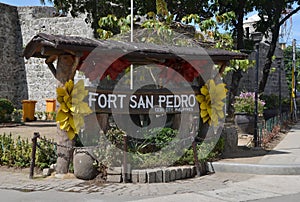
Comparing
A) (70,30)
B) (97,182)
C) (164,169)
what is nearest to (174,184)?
(164,169)

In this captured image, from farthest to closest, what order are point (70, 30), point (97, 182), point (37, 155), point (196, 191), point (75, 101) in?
point (70, 30) → point (37, 155) → point (75, 101) → point (97, 182) → point (196, 191)

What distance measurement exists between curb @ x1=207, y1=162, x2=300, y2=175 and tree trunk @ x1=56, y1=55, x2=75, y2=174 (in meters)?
2.97

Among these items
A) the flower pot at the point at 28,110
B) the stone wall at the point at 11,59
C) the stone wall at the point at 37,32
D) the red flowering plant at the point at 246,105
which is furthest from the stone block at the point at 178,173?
the stone wall at the point at 11,59

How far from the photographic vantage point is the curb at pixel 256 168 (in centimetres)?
830

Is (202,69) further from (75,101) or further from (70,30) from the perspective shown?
(70,30)

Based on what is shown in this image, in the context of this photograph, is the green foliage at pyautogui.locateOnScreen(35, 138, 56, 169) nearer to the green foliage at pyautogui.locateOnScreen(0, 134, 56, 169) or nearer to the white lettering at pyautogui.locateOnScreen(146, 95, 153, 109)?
the green foliage at pyautogui.locateOnScreen(0, 134, 56, 169)

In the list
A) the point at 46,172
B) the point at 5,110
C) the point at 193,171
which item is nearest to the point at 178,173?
the point at 193,171

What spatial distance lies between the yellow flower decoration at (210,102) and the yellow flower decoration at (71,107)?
2719 mm

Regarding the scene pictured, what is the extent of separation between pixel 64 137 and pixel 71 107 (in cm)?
65

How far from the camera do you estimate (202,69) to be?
364 inches

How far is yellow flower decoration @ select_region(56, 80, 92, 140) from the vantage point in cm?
789

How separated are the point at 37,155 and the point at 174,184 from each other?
312 cm

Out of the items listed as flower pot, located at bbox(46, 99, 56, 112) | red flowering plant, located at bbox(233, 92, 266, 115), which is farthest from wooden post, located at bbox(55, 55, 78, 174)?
flower pot, located at bbox(46, 99, 56, 112)

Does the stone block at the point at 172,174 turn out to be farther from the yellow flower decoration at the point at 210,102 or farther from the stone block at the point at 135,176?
the yellow flower decoration at the point at 210,102
